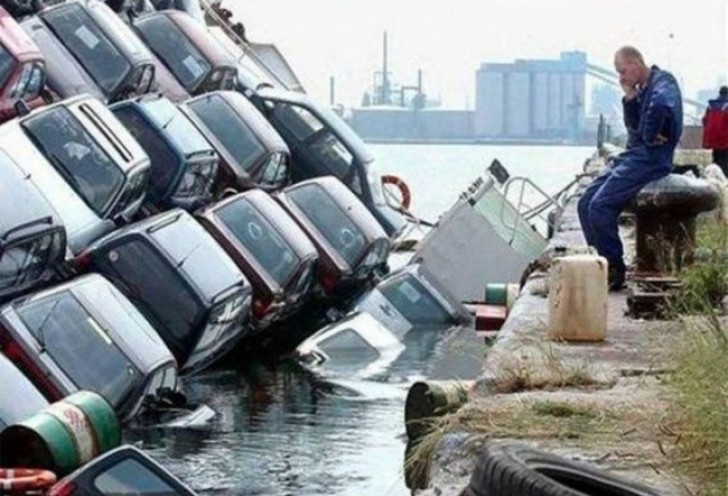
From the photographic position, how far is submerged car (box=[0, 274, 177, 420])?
17562 millimetres

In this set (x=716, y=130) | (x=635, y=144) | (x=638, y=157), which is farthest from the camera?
(x=716, y=130)

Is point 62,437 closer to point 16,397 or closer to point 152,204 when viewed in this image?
point 16,397

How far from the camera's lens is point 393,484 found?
15883mm

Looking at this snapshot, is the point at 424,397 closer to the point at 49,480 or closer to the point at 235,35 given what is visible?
the point at 49,480

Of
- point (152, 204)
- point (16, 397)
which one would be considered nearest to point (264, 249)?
point (152, 204)

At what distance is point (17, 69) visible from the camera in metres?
23.3

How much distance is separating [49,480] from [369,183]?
19.4 m

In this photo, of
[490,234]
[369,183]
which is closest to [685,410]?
[490,234]

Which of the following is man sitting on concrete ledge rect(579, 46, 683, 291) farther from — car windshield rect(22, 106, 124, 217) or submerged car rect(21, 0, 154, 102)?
submerged car rect(21, 0, 154, 102)

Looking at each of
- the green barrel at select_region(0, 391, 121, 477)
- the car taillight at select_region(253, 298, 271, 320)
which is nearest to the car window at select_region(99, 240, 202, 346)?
the car taillight at select_region(253, 298, 271, 320)

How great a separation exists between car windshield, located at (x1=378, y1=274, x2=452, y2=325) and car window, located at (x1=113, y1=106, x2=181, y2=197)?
3.66 m

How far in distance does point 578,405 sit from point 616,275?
5.22 m

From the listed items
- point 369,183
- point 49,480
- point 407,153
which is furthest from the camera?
point 407,153

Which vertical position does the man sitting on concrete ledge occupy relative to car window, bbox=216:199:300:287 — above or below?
above
